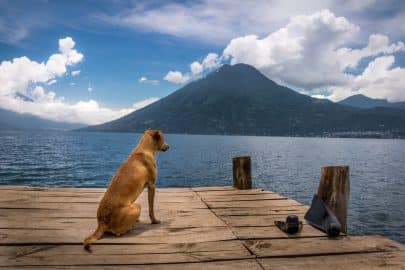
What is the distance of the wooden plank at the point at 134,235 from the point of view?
17.8 ft

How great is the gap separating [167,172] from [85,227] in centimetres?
5147

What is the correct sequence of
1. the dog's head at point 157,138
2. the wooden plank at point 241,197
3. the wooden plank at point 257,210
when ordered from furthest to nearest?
the wooden plank at point 241,197 < the wooden plank at point 257,210 < the dog's head at point 157,138

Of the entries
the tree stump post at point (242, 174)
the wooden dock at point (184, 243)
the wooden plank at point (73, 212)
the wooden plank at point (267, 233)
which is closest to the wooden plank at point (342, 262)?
the wooden dock at point (184, 243)

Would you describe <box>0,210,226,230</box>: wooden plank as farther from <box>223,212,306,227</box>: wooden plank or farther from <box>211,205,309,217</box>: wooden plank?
<box>211,205,309,217</box>: wooden plank

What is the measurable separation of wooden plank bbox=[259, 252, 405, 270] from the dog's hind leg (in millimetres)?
2398

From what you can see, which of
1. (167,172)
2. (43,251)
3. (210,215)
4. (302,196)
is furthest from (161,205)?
(167,172)

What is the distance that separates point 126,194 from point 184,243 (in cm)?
141

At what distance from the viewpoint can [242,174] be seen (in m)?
11.1

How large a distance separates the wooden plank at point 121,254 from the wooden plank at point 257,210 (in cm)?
218

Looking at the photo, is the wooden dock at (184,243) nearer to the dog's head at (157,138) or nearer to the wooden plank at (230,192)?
the dog's head at (157,138)

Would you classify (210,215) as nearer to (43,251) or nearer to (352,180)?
(43,251)

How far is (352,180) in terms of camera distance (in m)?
51.7

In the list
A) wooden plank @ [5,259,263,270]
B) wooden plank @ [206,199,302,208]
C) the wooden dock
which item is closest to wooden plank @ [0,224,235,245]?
the wooden dock

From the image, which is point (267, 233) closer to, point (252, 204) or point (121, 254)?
point (252, 204)
